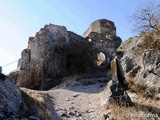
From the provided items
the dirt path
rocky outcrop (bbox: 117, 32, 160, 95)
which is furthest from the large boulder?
rocky outcrop (bbox: 117, 32, 160, 95)

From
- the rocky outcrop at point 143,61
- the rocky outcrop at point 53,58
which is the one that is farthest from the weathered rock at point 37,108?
the rocky outcrop at point 53,58

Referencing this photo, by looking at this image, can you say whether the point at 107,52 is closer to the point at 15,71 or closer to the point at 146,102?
the point at 15,71

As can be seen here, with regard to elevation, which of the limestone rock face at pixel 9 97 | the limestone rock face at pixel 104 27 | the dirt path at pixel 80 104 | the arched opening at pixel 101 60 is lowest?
the dirt path at pixel 80 104

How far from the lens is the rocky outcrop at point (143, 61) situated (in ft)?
30.5

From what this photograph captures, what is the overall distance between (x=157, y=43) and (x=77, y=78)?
7776 mm

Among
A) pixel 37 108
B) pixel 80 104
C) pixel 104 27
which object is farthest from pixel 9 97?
pixel 104 27

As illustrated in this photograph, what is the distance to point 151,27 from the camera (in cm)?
916

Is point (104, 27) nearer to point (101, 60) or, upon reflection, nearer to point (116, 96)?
Result: point (101, 60)

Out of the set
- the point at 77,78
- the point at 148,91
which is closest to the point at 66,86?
the point at 77,78

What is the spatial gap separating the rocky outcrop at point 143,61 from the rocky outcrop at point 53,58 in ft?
21.3

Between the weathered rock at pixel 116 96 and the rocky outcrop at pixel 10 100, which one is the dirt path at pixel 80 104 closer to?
the weathered rock at pixel 116 96

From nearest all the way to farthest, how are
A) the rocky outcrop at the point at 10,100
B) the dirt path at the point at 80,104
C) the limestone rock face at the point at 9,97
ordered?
the rocky outcrop at the point at 10,100, the limestone rock face at the point at 9,97, the dirt path at the point at 80,104

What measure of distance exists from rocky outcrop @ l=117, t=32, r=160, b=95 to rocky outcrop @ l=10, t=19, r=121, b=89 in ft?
21.3

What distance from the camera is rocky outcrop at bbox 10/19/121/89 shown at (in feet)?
57.4
